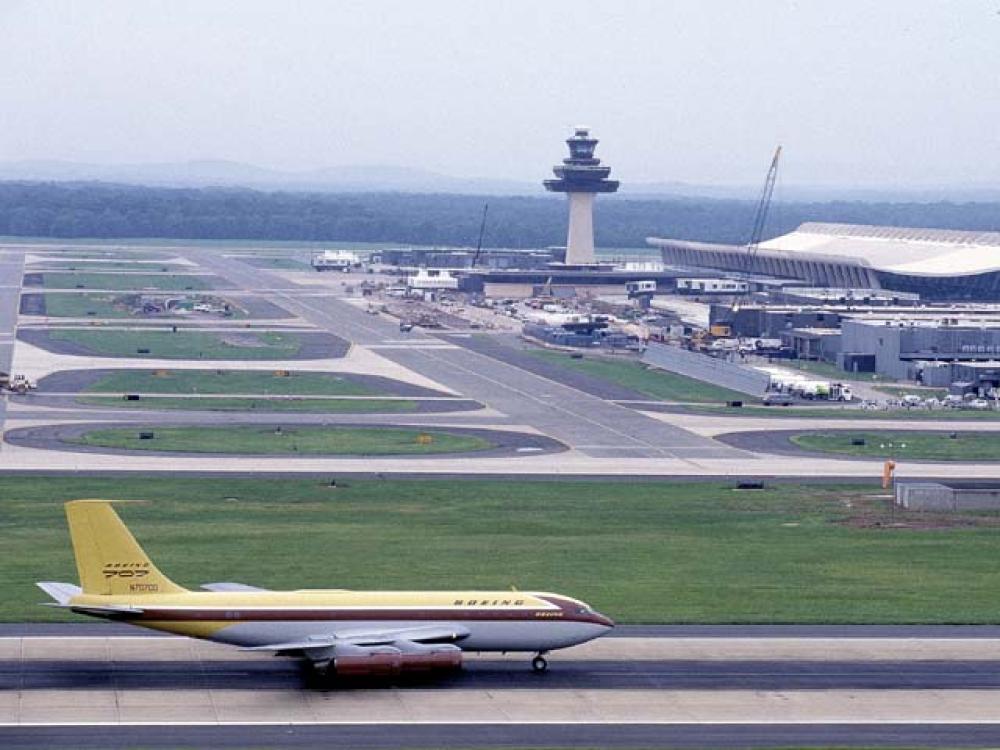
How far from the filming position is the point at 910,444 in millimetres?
140375

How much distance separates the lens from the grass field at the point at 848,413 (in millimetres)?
157250

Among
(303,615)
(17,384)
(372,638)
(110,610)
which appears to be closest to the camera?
(110,610)

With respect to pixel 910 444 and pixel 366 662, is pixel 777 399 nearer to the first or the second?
pixel 910 444

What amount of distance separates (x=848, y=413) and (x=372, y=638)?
325ft

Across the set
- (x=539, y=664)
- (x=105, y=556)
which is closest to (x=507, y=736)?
(x=539, y=664)

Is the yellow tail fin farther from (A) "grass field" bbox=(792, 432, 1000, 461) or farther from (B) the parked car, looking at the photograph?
(B) the parked car

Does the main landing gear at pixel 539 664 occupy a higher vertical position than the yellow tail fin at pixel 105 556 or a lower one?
lower

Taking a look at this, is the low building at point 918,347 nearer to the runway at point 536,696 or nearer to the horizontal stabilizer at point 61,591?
the runway at point 536,696

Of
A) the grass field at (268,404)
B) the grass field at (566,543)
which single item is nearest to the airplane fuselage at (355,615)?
the grass field at (566,543)

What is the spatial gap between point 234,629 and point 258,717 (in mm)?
4927

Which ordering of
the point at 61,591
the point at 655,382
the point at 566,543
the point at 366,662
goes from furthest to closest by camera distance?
the point at 655,382 < the point at 566,543 < the point at 61,591 < the point at 366,662

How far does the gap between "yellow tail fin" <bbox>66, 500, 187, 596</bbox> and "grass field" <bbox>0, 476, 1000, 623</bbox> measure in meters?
12.0

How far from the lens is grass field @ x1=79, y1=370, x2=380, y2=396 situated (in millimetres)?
165375

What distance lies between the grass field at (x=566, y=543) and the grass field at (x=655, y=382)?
166 ft
